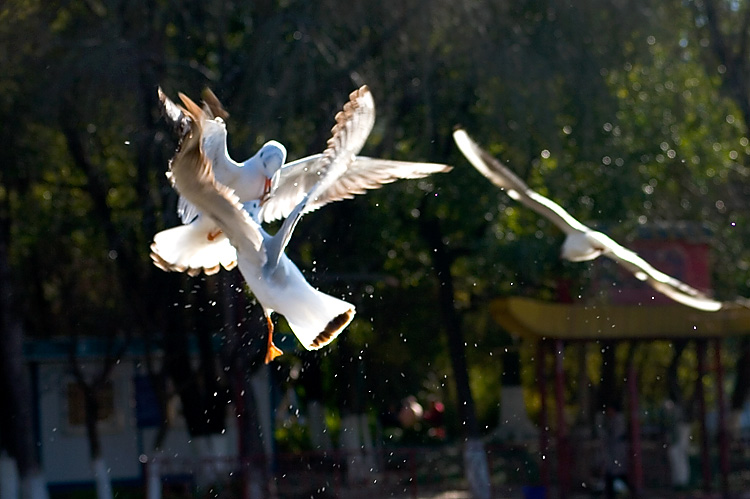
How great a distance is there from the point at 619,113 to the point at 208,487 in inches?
224

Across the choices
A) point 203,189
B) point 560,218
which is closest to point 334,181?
point 203,189

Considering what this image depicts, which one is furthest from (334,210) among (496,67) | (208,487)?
(208,487)

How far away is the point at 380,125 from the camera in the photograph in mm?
11219

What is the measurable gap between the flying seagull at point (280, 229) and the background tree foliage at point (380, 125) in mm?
4730

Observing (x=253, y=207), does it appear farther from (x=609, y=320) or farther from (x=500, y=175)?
(x=609, y=320)

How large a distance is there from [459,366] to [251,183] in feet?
28.6

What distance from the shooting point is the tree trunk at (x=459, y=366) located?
12.2 metres

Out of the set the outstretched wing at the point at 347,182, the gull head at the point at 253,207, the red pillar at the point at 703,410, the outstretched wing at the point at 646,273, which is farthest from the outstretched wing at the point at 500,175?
the red pillar at the point at 703,410

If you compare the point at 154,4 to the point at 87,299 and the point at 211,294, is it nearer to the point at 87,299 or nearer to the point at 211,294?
the point at 211,294

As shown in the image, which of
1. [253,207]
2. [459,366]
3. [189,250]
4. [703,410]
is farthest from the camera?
[459,366]

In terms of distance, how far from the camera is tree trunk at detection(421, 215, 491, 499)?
40.1 feet

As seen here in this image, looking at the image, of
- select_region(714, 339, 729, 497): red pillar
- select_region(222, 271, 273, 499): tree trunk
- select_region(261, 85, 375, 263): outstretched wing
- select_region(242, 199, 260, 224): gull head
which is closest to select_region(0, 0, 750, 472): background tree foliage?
select_region(222, 271, 273, 499): tree trunk

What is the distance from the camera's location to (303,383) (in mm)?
17453

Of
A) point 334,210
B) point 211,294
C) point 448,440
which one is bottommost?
point 448,440
